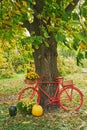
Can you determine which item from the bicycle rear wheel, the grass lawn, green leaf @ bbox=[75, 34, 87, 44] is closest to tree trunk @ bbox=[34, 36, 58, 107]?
the bicycle rear wheel

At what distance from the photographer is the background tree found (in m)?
2.45

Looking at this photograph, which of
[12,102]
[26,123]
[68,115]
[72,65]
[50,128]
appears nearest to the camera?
[50,128]

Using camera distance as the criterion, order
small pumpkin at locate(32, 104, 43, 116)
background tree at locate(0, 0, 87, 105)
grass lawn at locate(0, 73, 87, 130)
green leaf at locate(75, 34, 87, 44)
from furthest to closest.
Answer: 1. small pumpkin at locate(32, 104, 43, 116)
2. grass lawn at locate(0, 73, 87, 130)
3. background tree at locate(0, 0, 87, 105)
4. green leaf at locate(75, 34, 87, 44)

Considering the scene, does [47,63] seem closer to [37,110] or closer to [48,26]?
[37,110]

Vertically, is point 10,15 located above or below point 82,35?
above

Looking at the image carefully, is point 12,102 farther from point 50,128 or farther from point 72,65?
point 72,65

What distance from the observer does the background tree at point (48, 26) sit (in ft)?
8.03

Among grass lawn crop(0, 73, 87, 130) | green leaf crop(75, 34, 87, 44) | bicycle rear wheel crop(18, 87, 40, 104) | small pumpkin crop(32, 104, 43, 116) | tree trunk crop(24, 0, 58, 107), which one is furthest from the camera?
bicycle rear wheel crop(18, 87, 40, 104)

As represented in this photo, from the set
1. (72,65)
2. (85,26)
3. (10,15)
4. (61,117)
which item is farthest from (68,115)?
(72,65)

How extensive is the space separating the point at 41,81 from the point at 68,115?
3.52ft

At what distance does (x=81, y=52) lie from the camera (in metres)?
2.41

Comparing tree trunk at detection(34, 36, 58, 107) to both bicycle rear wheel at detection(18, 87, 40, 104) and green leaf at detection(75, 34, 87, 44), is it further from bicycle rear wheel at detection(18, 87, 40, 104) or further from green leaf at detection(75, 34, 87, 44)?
green leaf at detection(75, 34, 87, 44)

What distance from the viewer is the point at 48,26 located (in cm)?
376

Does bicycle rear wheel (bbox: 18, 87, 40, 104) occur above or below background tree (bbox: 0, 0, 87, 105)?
below
